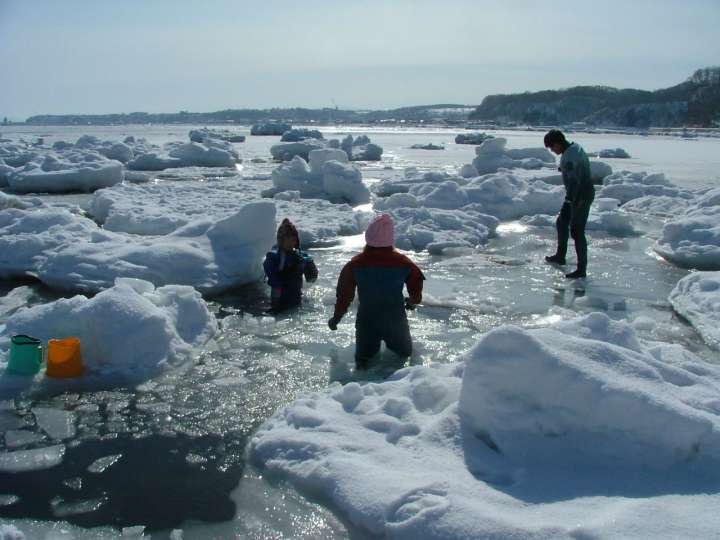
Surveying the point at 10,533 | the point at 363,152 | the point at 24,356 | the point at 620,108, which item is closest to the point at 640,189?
the point at 24,356

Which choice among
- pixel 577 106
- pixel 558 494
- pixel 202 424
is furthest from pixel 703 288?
pixel 577 106

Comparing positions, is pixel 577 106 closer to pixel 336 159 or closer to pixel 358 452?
pixel 336 159

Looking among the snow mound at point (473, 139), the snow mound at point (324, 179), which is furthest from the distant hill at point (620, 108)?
the snow mound at point (324, 179)

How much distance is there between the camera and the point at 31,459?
10.6ft

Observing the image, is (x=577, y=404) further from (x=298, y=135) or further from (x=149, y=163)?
(x=298, y=135)

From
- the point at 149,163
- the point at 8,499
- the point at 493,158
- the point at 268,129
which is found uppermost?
the point at 268,129

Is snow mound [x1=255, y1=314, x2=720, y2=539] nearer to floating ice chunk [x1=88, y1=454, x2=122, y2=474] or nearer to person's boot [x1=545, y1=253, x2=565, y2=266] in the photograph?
floating ice chunk [x1=88, y1=454, x2=122, y2=474]

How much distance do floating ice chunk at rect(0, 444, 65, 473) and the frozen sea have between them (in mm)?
45

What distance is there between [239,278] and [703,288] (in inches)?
173

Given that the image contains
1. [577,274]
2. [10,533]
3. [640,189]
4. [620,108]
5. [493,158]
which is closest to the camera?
[10,533]

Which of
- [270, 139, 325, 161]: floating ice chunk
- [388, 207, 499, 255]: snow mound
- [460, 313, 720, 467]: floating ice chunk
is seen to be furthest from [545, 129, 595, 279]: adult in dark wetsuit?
[270, 139, 325, 161]: floating ice chunk

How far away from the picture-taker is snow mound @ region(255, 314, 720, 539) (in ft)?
8.12

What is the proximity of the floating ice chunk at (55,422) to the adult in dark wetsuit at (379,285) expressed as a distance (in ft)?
5.85

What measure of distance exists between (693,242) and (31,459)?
7.85 meters
